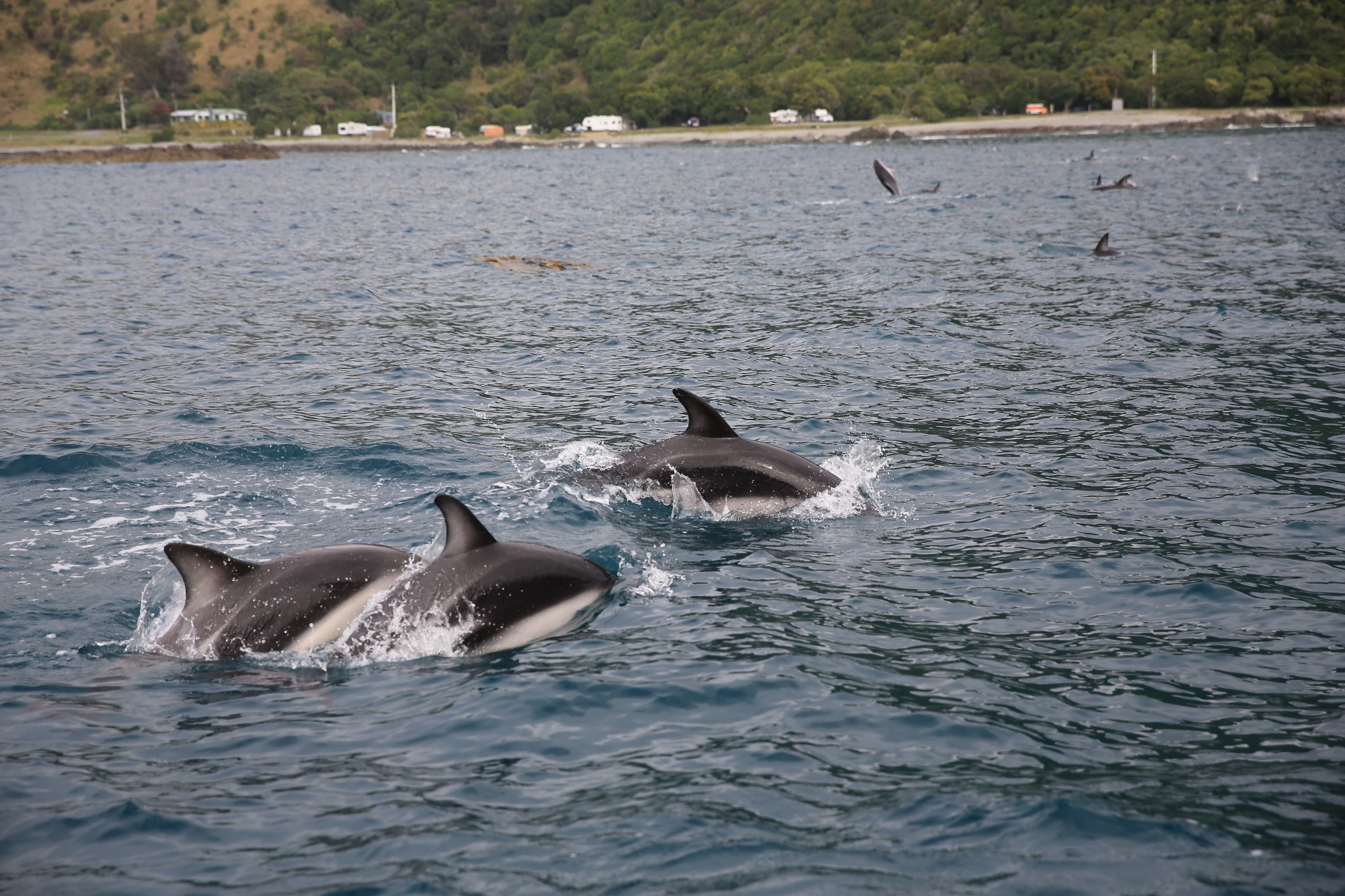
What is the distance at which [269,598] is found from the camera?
8.20 metres

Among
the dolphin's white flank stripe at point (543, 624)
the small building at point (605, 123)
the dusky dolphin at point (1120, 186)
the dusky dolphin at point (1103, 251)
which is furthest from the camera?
the small building at point (605, 123)

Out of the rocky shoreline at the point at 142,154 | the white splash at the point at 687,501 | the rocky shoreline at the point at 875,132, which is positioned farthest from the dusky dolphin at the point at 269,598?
the rocky shoreline at the point at 142,154

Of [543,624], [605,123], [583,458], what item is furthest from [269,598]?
[605,123]

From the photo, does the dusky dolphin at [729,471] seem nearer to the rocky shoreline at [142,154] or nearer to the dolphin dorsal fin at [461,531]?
the dolphin dorsal fin at [461,531]

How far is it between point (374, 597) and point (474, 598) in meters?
0.75

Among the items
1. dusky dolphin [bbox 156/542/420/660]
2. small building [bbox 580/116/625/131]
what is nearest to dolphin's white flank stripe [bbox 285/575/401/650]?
dusky dolphin [bbox 156/542/420/660]

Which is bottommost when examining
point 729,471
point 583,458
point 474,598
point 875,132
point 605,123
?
point 474,598

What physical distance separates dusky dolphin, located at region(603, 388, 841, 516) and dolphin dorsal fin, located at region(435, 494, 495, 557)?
2979mm

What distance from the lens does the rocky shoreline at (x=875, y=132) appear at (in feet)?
409

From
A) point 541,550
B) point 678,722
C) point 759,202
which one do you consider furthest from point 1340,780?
point 759,202

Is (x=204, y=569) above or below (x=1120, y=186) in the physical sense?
below

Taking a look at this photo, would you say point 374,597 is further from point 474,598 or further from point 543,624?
point 543,624

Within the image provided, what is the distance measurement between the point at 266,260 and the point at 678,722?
104 feet

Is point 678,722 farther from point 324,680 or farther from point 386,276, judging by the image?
point 386,276
